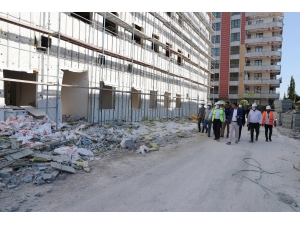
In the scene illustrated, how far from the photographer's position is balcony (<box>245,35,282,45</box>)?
133 ft

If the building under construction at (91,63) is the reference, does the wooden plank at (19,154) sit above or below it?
below

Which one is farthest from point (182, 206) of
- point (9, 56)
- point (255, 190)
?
point (9, 56)

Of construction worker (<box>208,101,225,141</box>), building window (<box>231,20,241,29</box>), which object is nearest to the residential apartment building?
building window (<box>231,20,241,29</box>)

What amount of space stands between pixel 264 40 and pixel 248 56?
148 inches

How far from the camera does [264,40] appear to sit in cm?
4138

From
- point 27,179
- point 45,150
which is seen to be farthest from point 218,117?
point 27,179

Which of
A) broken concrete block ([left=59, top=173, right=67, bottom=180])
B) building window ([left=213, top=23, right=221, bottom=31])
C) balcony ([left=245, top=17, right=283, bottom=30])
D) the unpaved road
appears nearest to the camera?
the unpaved road

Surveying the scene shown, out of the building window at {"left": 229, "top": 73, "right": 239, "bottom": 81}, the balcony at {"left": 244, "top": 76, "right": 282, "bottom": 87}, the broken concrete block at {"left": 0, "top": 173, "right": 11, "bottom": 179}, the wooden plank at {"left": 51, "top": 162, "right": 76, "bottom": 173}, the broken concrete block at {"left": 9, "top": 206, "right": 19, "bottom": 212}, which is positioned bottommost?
the broken concrete block at {"left": 9, "top": 206, "right": 19, "bottom": 212}

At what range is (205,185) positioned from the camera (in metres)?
4.24

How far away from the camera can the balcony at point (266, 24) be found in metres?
40.6

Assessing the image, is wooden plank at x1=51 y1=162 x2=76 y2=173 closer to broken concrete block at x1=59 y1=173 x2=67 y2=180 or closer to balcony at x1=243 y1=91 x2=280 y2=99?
broken concrete block at x1=59 y1=173 x2=67 y2=180

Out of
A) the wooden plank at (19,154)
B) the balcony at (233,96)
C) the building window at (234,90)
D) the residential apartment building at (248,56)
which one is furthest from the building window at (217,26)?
the wooden plank at (19,154)

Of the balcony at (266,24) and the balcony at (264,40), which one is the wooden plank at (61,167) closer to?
the balcony at (264,40)

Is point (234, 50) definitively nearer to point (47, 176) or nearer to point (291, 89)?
point (291, 89)
